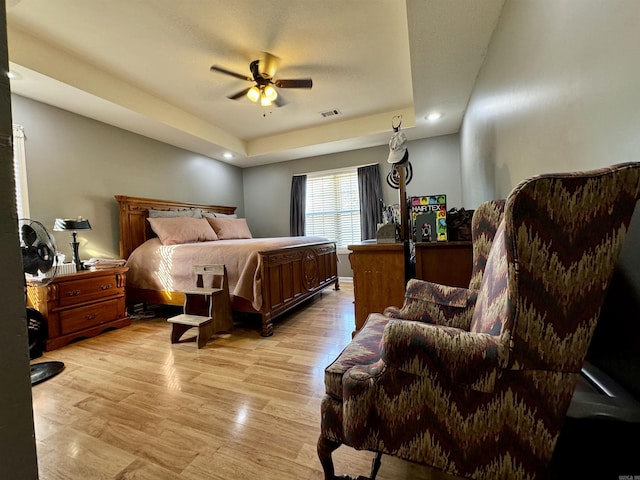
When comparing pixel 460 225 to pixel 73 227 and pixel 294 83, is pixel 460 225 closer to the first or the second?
pixel 294 83

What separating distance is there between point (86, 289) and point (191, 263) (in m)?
1.01

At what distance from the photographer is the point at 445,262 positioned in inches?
74.3

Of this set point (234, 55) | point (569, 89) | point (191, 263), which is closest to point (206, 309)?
point (191, 263)

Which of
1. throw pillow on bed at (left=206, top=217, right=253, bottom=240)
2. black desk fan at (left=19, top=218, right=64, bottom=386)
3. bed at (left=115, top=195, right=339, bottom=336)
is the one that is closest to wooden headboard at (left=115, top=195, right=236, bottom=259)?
bed at (left=115, top=195, right=339, bottom=336)

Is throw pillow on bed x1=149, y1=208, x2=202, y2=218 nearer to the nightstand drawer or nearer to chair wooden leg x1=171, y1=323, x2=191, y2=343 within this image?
the nightstand drawer

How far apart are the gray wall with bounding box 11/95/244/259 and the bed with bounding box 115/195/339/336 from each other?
20 cm

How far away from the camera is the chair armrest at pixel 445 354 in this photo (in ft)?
2.25

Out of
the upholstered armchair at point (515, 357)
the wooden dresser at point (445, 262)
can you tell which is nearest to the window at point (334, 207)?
the wooden dresser at point (445, 262)

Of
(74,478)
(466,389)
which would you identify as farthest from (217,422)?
(466,389)

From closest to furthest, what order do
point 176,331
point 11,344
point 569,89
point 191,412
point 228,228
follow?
1. point 11,344
2. point 569,89
3. point 191,412
4. point 176,331
5. point 228,228

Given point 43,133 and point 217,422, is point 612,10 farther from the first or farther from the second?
point 43,133

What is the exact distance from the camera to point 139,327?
9.65 ft

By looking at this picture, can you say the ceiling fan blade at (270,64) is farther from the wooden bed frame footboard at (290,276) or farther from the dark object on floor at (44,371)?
the dark object on floor at (44,371)

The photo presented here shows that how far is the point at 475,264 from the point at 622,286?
59cm
